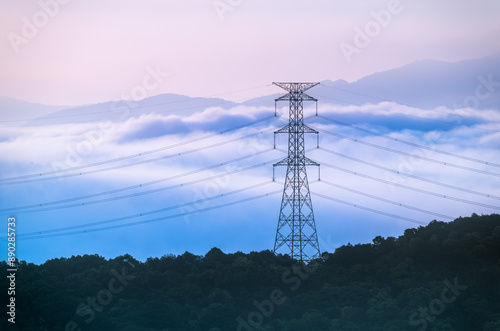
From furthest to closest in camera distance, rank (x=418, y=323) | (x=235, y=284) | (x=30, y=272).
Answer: (x=235, y=284) < (x=30, y=272) < (x=418, y=323)

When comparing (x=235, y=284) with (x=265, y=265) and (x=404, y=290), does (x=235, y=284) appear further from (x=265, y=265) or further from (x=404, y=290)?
(x=404, y=290)

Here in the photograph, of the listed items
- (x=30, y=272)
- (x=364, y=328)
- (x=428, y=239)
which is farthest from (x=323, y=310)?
(x=30, y=272)

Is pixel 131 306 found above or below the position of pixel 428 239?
Result: below

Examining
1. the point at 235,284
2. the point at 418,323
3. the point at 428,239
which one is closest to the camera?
the point at 418,323

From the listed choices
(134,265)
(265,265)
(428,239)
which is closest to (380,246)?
(428,239)

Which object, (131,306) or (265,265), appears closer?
(131,306)

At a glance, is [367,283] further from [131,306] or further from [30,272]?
[30,272]
